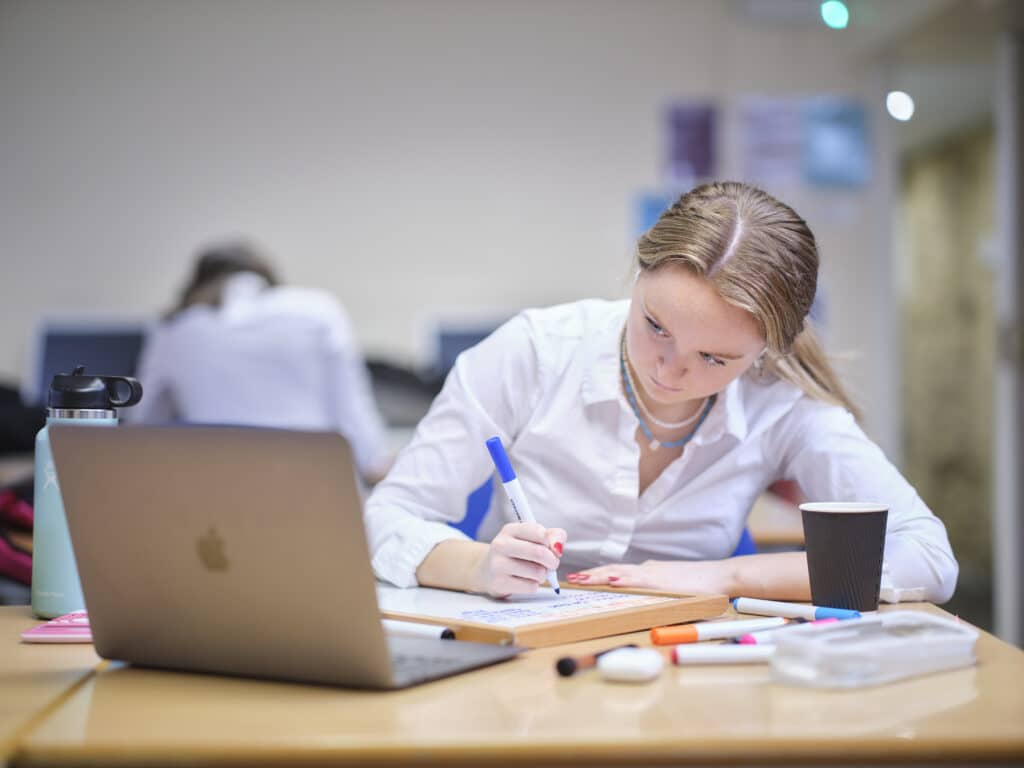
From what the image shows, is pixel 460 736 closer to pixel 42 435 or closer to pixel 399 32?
pixel 42 435

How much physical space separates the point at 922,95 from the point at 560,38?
172 centimetres

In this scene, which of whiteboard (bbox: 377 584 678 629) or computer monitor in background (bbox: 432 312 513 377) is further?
computer monitor in background (bbox: 432 312 513 377)

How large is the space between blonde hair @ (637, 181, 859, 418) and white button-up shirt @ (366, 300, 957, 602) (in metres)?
0.14

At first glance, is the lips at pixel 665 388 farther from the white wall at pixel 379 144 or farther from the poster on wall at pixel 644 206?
the poster on wall at pixel 644 206

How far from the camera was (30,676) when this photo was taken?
92cm

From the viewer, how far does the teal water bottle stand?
44.5 inches

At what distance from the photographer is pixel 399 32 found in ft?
13.6

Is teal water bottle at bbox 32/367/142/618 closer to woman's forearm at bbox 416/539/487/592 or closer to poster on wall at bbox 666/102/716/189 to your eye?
woman's forearm at bbox 416/539/487/592

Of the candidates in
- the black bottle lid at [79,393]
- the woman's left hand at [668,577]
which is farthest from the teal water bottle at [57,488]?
the woman's left hand at [668,577]

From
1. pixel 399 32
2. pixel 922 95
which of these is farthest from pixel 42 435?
pixel 922 95

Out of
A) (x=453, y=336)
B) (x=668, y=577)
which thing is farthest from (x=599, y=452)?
(x=453, y=336)

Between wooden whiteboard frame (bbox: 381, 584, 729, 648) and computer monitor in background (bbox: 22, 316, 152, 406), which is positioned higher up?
computer monitor in background (bbox: 22, 316, 152, 406)

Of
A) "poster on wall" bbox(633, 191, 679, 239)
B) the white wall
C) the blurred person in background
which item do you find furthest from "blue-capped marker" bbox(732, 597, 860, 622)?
"poster on wall" bbox(633, 191, 679, 239)

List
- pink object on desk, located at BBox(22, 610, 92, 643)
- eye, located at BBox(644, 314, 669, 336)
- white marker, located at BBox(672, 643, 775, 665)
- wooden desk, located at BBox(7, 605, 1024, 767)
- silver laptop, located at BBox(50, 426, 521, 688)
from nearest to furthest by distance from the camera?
wooden desk, located at BBox(7, 605, 1024, 767) < silver laptop, located at BBox(50, 426, 521, 688) < white marker, located at BBox(672, 643, 775, 665) < pink object on desk, located at BBox(22, 610, 92, 643) < eye, located at BBox(644, 314, 669, 336)
